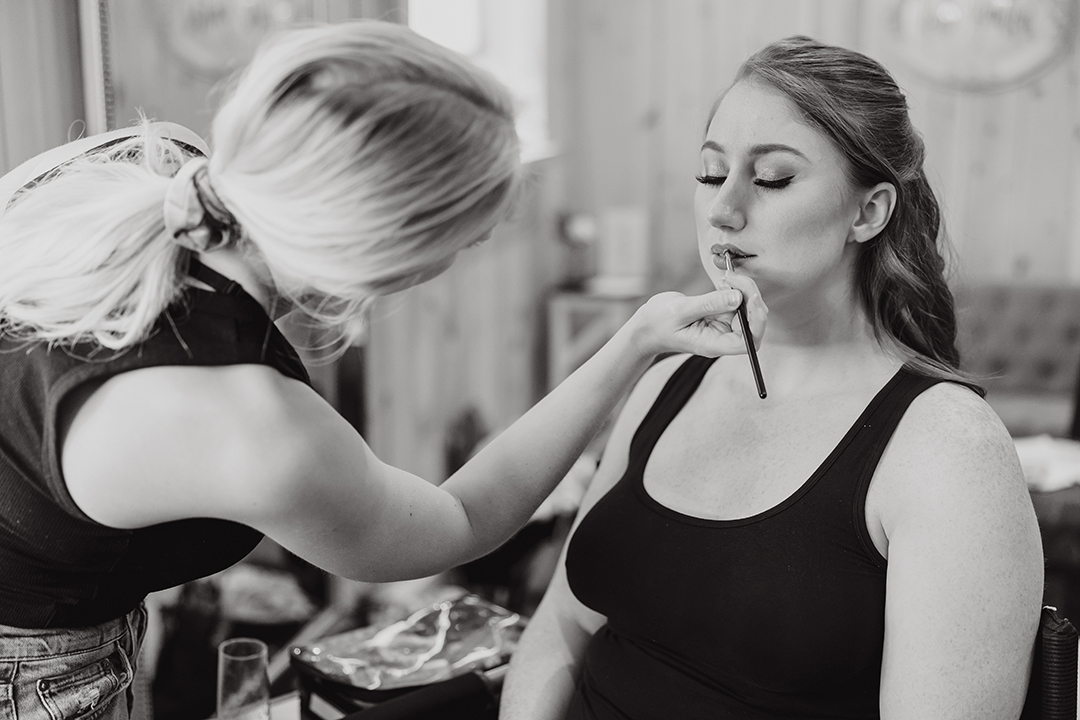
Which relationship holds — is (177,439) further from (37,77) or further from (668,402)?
(37,77)

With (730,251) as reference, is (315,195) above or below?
above

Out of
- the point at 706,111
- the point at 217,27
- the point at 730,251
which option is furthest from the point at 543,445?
the point at 706,111

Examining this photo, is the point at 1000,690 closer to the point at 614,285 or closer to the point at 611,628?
the point at 611,628

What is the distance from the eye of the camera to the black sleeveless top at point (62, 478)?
78 cm

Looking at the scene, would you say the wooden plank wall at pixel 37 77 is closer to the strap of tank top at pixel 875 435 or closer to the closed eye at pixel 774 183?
the closed eye at pixel 774 183

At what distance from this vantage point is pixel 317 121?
731 mm

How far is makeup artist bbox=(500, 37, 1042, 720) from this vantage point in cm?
102

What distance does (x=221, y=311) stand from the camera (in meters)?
0.81

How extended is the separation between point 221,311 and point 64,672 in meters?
0.37

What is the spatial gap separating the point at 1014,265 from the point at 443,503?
3.66 meters

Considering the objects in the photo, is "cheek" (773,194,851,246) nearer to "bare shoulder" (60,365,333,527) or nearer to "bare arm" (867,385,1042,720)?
"bare arm" (867,385,1042,720)

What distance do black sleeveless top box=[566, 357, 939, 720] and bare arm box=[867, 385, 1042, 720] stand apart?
5cm

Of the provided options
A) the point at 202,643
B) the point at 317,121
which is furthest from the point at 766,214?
the point at 202,643

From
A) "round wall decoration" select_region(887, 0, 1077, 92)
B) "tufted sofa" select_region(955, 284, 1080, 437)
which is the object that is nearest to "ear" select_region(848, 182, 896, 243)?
"tufted sofa" select_region(955, 284, 1080, 437)
